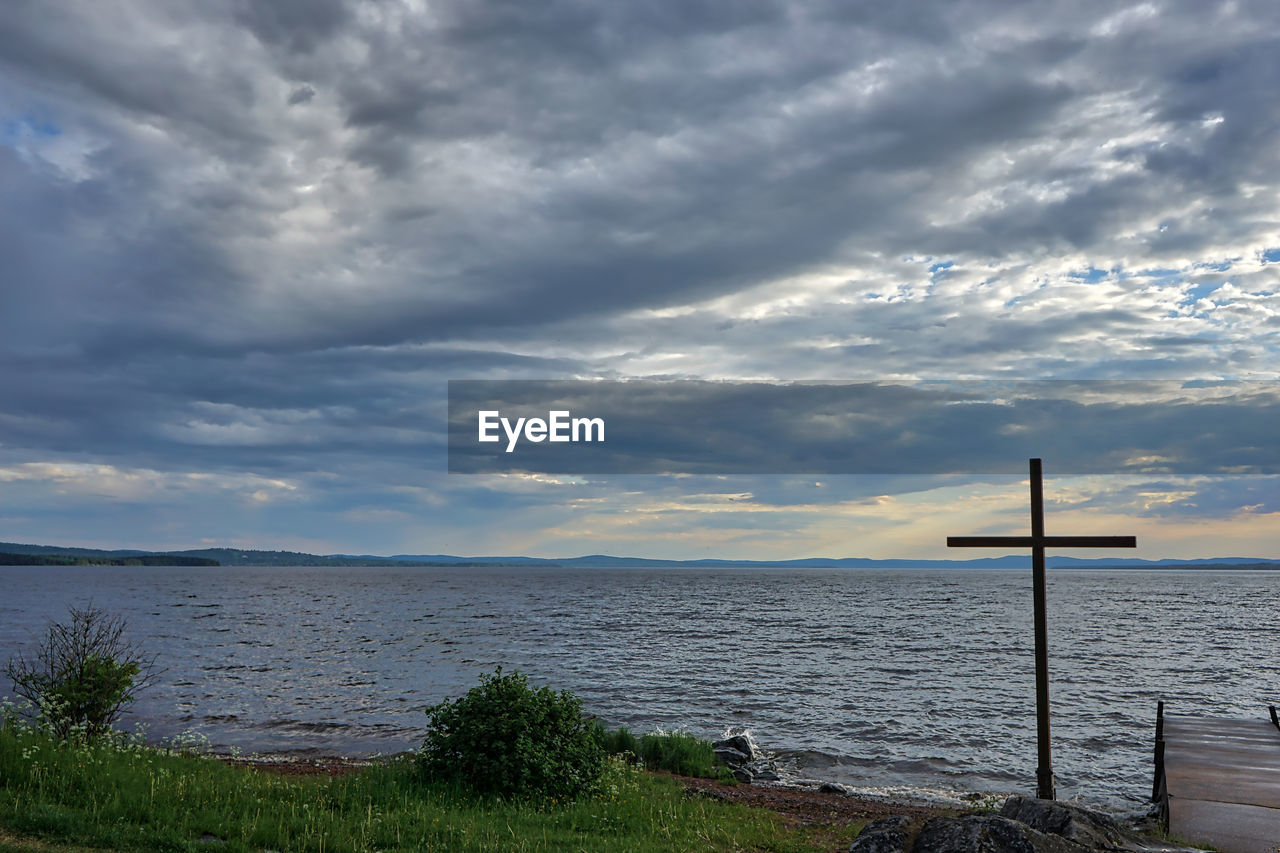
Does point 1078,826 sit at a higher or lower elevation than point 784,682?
higher

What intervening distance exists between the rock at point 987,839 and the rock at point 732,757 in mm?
15186

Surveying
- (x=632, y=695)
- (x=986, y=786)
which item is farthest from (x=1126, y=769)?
(x=632, y=695)

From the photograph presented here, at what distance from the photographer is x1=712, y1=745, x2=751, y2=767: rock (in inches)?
883

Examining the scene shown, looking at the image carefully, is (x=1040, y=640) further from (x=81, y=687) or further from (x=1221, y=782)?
(x=81, y=687)

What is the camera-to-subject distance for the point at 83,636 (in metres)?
16.6

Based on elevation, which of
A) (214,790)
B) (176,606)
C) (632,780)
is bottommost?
(176,606)

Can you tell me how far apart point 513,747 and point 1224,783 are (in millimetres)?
13531

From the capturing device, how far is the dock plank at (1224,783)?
1265cm

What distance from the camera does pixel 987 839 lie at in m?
7.52

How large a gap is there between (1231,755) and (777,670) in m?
26.8

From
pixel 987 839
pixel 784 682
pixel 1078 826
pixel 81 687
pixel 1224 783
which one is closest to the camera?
pixel 987 839

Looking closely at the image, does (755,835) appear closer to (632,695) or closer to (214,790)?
(214,790)

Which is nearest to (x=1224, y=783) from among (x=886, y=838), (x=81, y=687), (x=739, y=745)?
(x=886, y=838)

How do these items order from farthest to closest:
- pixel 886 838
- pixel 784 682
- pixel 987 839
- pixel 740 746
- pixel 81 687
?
pixel 784 682
pixel 740 746
pixel 81 687
pixel 886 838
pixel 987 839
